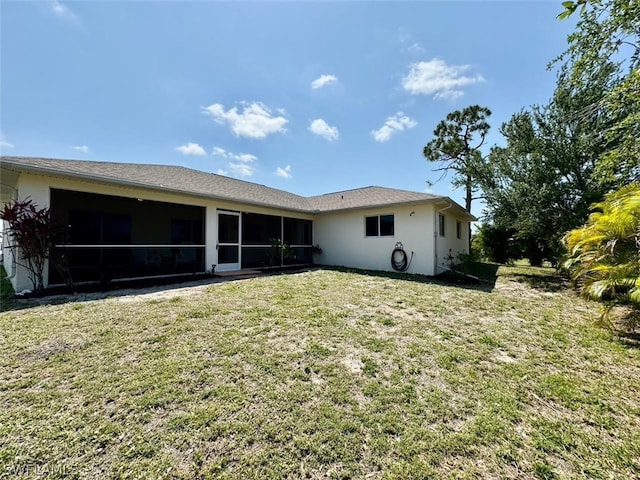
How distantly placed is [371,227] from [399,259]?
192 cm

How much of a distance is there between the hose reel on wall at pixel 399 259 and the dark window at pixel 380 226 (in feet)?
2.14

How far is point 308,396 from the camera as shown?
2475mm

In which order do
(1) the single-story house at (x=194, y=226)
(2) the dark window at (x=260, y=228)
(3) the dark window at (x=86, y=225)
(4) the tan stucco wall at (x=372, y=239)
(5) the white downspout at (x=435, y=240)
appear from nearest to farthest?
1. (1) the single-story house at (x=194, y=226)
2. (3) the dark window at (x=86, y=225)
3. (5) the white downspout at (x=435, y=240)
4. (4) the tan stucco wall at (x=372, y=239)
5. (2) the dark window at (x=260, y=228)

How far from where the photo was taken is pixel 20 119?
8.80 meters

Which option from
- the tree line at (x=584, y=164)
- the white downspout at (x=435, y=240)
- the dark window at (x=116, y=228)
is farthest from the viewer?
the white downspout at (x=435, y=240)

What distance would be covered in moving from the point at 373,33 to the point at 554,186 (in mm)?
8001

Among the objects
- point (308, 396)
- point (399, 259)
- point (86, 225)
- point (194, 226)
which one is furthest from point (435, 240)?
point (86, 225)

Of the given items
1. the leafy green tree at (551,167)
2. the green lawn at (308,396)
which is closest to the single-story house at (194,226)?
the leafy green tree at (551,167)

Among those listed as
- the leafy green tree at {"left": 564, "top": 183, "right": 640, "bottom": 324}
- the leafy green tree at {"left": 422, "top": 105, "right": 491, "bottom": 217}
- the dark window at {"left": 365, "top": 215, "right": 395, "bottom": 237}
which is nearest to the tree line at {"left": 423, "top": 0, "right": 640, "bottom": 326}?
the leafy green tree at {"left": 564, "top": 183, "right": 640, "bottom": 324}

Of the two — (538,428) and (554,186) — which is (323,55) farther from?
(538,428)

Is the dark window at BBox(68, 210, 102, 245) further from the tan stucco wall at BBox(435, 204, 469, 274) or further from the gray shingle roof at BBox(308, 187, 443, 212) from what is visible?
the tan stucco wall at BBox(435, 204, 469, 274)

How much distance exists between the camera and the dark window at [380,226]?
10.8m

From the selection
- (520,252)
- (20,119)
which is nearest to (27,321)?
(20,119)

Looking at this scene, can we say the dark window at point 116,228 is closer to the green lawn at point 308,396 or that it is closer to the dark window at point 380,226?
the green lawn at point 308,396
